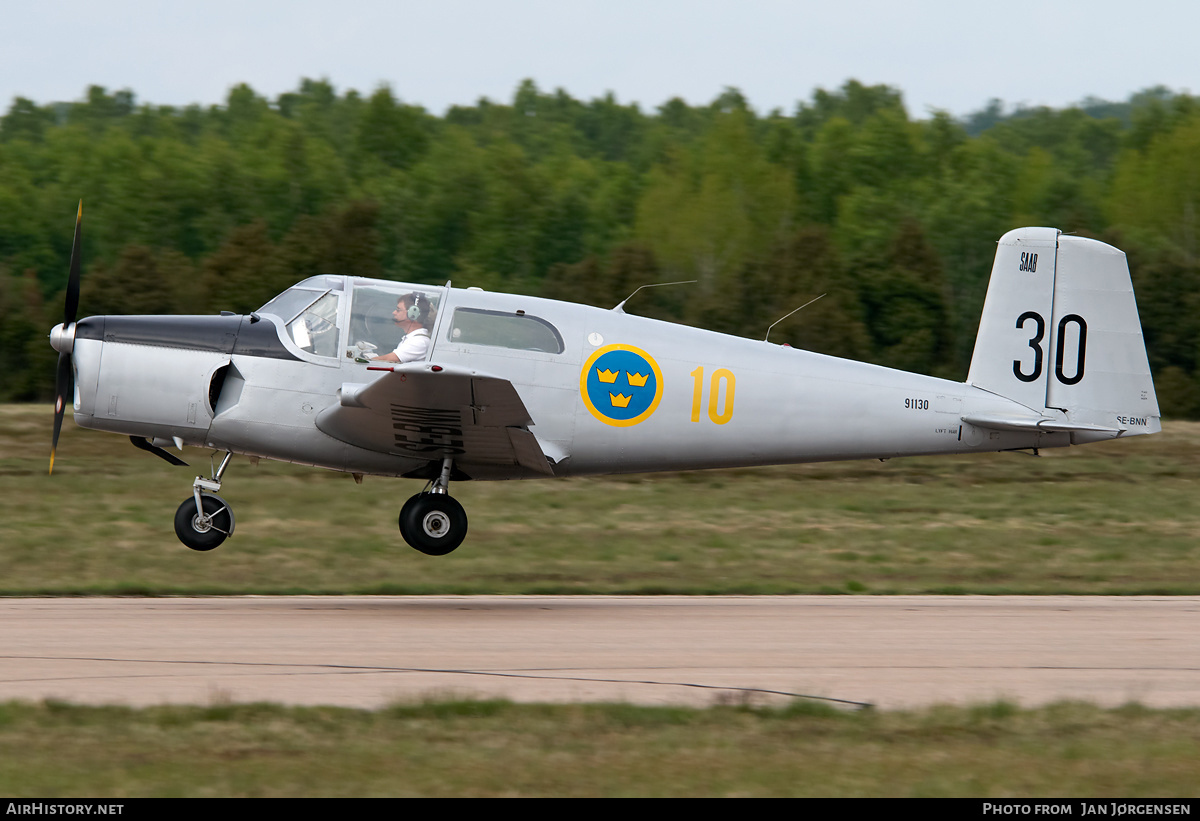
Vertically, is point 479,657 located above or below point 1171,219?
below

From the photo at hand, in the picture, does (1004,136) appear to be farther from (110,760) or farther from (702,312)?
(110,760)

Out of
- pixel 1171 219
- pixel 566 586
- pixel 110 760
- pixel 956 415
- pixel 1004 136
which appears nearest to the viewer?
pixel 110 760

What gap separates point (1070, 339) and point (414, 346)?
5.98 meters

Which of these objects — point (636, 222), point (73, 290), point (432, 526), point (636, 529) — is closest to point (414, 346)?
point (432, 526)

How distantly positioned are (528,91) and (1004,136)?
3961 centimetres

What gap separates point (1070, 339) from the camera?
1195cm

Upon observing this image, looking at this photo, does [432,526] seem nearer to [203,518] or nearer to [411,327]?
[411,327]

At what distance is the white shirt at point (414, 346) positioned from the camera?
10.8 m

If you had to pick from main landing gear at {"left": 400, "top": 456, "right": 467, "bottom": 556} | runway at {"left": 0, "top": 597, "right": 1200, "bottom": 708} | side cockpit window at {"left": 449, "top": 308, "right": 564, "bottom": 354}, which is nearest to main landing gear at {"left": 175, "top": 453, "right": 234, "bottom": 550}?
runway at {"left": 0, "top": 597, "right": 1200, "bottom": 708}

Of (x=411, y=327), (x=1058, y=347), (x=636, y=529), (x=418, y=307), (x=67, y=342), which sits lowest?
(x=636, y=529)

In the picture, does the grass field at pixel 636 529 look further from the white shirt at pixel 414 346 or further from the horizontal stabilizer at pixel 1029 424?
the white shirt at pixel 414 346

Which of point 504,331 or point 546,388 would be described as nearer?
point 504,331

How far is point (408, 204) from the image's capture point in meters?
53.3

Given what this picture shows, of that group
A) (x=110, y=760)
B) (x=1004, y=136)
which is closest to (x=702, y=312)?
(x=110, y=760)
